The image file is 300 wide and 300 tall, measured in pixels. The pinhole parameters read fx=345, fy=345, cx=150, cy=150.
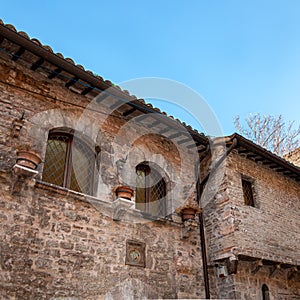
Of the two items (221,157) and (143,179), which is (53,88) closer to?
(143,179)

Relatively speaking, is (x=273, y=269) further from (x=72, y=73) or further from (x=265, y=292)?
(x=72, y=73)

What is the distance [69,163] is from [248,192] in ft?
16.2

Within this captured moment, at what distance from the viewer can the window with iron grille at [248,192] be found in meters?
8.98

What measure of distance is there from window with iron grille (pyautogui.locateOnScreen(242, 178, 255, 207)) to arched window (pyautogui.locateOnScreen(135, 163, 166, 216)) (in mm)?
2299

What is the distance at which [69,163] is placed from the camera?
669 centimetres

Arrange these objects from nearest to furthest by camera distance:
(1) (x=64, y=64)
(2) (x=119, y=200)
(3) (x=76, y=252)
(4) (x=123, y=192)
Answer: (3) (x=76, y=252)
(1) (x=64, y=64)
(2) (x=119, y=200)
(4) (x=123, y=192)

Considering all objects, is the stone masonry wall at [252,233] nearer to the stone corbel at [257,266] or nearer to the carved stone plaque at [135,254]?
the stone corbel at [257,266]

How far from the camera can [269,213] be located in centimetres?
903

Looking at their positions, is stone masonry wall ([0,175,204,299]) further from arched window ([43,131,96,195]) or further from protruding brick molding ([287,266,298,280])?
protruding brick molding ([287,266,298,280])

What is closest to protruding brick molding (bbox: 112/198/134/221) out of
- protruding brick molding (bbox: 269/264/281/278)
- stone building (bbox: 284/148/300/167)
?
protruding brick molding (bbox: 269/264/281/278)

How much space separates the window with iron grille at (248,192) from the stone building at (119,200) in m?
0.03

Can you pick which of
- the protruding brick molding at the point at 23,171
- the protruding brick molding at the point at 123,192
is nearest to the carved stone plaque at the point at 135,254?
the protruding brick molding at the point at 123,192

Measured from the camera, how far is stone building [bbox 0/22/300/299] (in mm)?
5625

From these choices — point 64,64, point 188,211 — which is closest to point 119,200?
point 188,211
